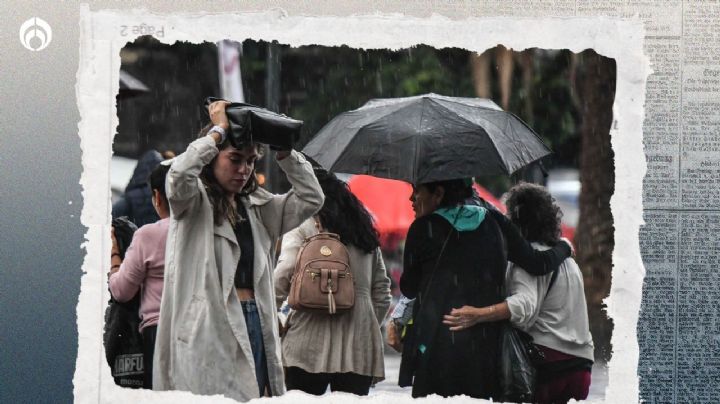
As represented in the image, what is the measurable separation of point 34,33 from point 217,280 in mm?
1862

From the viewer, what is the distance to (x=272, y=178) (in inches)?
481

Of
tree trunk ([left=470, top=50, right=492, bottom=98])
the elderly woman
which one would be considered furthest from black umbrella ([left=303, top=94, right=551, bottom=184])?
tree trunk ([left=470, top=50, right=492, bottom=98])

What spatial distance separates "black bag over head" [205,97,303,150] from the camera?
463cm

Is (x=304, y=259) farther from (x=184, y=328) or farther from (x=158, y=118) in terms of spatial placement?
(x=158, y=118)

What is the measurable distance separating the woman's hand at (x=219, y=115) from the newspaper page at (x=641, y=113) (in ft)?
3.51

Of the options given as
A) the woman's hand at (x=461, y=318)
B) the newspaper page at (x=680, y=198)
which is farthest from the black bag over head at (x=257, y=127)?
the newspaper page at (x=680, y=198)

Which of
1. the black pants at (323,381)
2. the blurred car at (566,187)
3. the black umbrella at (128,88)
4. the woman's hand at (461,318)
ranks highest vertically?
the black umbrella at (128,88)

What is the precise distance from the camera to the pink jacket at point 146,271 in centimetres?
507

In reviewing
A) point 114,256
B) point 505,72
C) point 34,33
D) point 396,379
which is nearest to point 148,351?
point 114,256

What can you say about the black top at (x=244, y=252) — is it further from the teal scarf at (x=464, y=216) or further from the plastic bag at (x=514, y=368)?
the plastic bag at (x=514, y=368)

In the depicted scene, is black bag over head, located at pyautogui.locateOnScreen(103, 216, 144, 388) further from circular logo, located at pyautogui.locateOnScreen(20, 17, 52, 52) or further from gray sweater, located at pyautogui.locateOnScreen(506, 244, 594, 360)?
gray sweater, located at pyautogui.locateOnScreen(506, 244, 594, 360)

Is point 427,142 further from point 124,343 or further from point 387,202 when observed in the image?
point 387,202

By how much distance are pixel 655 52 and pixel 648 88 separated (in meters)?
0.19

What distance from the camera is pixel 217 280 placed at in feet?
15.1
